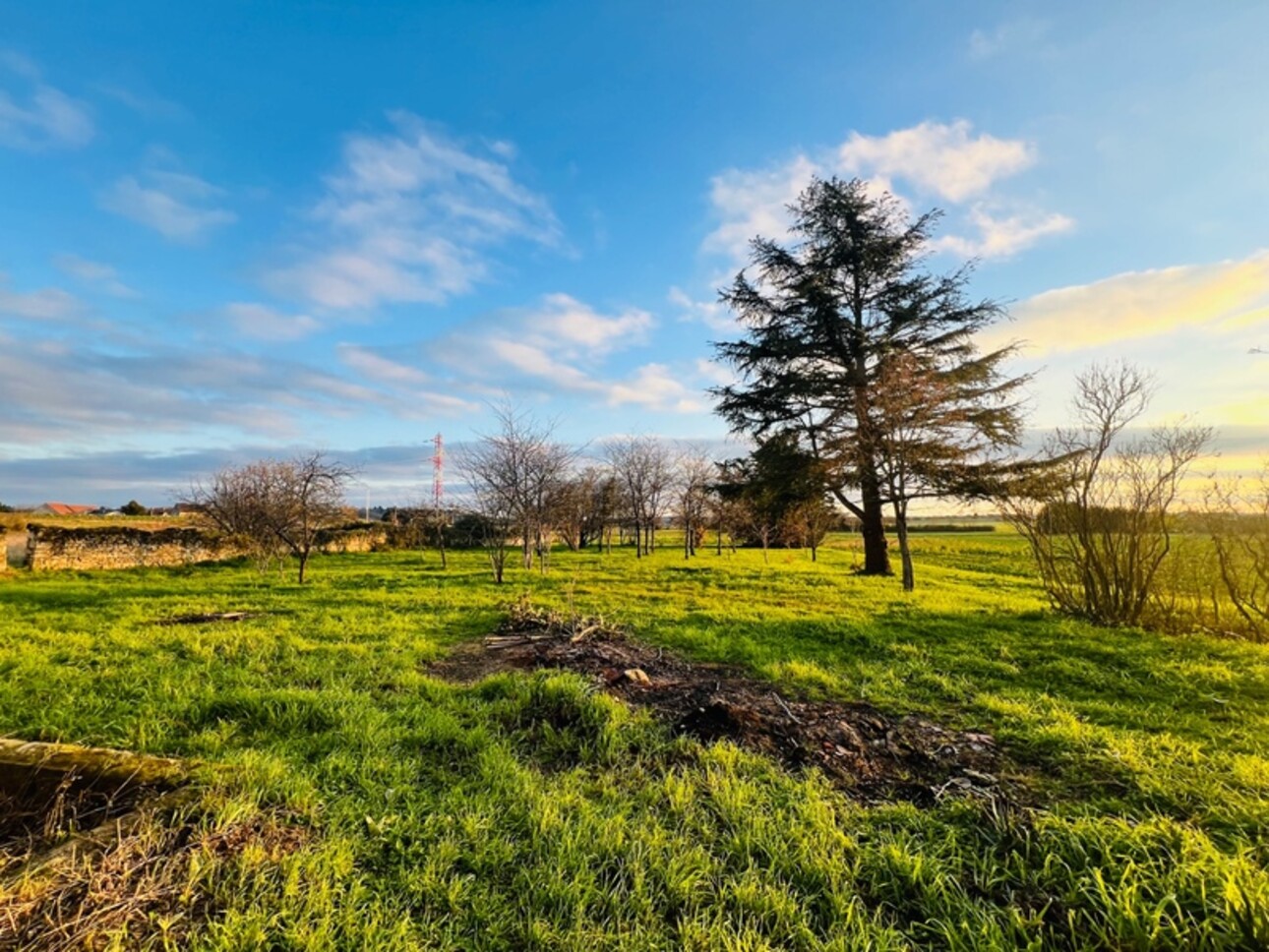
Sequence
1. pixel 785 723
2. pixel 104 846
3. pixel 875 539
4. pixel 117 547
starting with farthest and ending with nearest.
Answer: pixel 117 547
pixel 875 539
pixel 785 723
pixel 104 846

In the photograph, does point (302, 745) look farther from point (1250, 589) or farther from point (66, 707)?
point (1250, 589)

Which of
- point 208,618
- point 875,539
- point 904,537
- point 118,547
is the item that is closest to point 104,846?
point 208,618

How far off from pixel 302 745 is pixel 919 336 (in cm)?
1841

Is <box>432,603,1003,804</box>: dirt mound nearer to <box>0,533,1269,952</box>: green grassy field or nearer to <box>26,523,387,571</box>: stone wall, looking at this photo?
<box>0,533,1269,952</box>: green grassy field

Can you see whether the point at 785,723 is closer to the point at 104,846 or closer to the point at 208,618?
the point at 104,846

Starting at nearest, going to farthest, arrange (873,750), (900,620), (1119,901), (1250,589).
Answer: (1119,901), (873,750), (1250,589), (900,620)

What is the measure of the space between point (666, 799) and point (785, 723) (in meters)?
1.67

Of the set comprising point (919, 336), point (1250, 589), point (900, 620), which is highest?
point (919, 336)

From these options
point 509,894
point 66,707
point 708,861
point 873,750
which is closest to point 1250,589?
point 873,750

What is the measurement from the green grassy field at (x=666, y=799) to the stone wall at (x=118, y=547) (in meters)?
13.2

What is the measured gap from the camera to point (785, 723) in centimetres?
473

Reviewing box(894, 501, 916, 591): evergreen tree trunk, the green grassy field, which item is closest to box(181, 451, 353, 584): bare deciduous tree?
the green grassy field

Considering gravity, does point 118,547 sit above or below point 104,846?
above

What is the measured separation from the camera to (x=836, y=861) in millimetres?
2801
